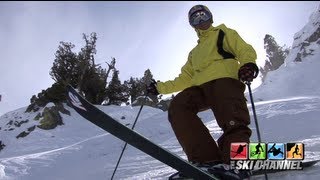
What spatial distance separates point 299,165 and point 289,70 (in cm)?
3463

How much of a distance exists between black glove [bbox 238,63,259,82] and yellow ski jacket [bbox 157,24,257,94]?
0.50 feet

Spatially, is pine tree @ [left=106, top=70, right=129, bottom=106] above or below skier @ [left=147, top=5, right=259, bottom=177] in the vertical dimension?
below

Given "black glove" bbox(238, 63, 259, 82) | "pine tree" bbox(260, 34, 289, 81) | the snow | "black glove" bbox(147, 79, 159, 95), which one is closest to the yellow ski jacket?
"black glove" bbox(238, 63, 259, 82)

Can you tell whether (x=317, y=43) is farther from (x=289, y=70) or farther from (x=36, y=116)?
(x=36, y=116)

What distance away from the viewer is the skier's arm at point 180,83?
4473 mm

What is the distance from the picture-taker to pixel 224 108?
3.53m

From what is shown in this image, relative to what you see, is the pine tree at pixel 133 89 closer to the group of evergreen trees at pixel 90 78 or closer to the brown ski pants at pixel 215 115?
the group of evergreen trees at pixel 90 78

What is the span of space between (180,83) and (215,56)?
2.21 feet

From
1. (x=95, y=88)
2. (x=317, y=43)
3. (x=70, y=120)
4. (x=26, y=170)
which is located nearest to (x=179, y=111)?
(x=26, y=170)


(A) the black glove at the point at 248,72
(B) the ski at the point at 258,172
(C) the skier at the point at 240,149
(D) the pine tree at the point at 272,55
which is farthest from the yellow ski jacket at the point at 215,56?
(D) the pine tree at the point at 272,55

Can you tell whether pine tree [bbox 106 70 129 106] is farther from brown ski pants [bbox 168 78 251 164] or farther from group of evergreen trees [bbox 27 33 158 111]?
brown ski pants [bbox 168 78 251 164]

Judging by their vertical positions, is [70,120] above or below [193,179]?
below

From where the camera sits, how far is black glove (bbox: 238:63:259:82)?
3.44 metres

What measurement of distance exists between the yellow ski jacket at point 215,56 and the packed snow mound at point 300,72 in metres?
22.2
